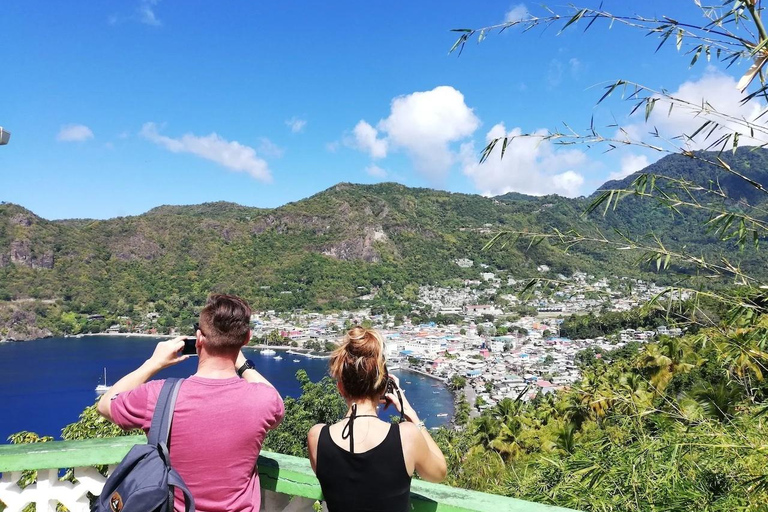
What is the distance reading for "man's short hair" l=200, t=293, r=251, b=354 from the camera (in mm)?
1053

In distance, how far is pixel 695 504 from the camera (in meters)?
1.21

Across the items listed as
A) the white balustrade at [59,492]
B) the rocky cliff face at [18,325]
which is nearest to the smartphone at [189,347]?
the white balustrade at [59,492]

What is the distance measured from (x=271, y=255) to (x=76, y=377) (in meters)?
39.5

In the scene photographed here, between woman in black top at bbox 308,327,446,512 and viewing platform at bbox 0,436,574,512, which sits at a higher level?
woman in black top at bbox 308,327,446,512

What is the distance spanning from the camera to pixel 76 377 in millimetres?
30172

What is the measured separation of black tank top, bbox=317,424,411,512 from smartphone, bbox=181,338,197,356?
15.9 inches

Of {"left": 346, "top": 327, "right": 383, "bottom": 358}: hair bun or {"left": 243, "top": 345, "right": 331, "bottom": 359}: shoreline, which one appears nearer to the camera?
{"left": 346, "top": 327, "right": 383, "bottom": 358}: hair bun

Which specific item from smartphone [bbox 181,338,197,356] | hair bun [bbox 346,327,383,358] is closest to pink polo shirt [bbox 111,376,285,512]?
smartphone [bbox 181,338,197,356]

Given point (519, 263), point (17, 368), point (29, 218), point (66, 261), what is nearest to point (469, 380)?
point (17, 368)

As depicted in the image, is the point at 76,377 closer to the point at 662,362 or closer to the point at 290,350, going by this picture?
the point at 290,350

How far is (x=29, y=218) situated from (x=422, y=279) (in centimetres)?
5075

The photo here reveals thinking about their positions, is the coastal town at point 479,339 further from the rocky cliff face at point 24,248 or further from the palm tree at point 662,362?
the rocky cliff face at point 24,248

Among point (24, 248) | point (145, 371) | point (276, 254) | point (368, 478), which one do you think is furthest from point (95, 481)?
point (276, 254)

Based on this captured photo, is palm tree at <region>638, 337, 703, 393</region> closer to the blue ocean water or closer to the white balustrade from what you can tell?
the white balustrade
